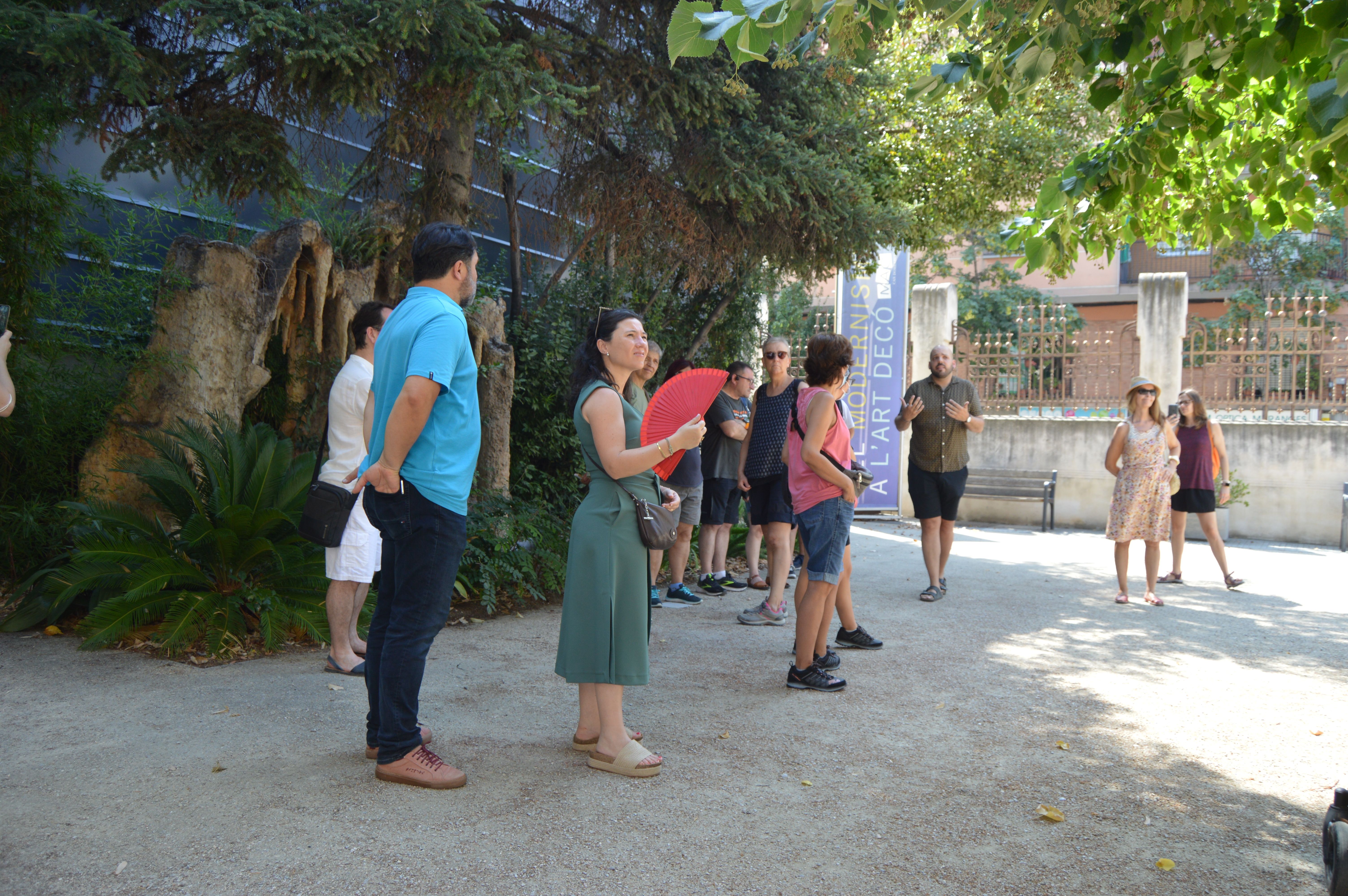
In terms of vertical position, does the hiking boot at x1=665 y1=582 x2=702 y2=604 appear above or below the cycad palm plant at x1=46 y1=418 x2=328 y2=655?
below

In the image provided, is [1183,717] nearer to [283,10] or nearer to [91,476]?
[283,10]

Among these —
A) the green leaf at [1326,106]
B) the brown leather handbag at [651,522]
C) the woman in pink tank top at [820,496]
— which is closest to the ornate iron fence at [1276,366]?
the woman in pink tank top at [820,496]

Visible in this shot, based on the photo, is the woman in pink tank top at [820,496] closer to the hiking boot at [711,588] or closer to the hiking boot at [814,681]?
the hiking boot at [814,681]

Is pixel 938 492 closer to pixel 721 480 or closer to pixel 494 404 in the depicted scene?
pixel 721 480

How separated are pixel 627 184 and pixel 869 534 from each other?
19.5 feet

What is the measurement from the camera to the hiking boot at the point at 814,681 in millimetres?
4840

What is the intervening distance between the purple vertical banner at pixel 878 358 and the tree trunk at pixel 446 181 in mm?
6886

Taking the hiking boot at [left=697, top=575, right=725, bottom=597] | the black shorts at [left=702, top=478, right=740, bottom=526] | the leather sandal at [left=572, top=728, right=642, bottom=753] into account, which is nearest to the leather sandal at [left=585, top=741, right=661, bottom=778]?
the leather sandal at [left=572, top=728, right=642, bottom=753]

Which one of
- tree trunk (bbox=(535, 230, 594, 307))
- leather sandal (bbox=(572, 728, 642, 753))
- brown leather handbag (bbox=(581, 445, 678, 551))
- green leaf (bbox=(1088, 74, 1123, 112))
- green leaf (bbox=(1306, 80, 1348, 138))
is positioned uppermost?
tree trunk (bbox=(535, 230, 594, 307))

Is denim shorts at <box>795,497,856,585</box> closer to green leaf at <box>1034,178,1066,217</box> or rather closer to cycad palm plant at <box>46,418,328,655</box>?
green leaf at <box>1034,178,1066,217</box>

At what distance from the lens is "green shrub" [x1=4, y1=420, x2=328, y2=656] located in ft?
16.8

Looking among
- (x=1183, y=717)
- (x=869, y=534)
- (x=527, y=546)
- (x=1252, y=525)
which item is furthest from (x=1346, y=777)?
(x=1252, y=525)

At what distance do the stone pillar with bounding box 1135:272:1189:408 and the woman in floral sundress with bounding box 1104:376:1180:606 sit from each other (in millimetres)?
5728

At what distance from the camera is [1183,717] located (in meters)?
4.54
